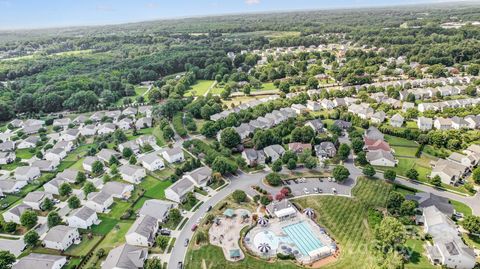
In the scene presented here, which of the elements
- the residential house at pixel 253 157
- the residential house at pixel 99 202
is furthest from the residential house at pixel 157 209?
the residential house at pixel 253 157

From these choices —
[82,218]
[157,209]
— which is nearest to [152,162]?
[157,209]

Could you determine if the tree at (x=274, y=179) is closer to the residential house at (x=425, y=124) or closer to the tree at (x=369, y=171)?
the tree at (x=369, y=171)

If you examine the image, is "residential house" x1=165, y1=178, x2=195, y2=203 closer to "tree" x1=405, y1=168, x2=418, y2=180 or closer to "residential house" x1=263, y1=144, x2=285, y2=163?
"residential house" x1=263, y1=144, x2=285, y2=163

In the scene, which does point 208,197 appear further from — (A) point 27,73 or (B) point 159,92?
(A) point 27,73

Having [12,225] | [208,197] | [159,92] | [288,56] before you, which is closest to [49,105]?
[159,92]

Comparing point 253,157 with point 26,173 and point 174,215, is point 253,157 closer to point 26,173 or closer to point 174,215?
point 174,215
